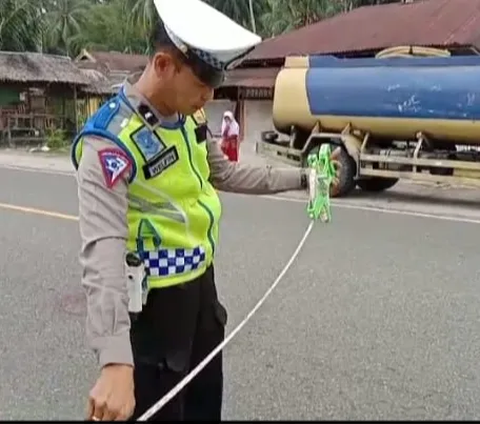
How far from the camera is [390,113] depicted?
1189cm

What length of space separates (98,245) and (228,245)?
6.20m

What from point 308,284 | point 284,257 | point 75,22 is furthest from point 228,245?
point 75,22

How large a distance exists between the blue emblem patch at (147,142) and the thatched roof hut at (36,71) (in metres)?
26.2

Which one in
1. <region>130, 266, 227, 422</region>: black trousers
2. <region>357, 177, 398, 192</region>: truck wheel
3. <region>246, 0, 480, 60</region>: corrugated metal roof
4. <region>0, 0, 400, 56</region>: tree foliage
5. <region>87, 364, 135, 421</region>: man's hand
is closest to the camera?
<region>87, 364, 135, 421</region>: man's hand

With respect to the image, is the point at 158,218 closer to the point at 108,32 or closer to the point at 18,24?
the point at 18,24

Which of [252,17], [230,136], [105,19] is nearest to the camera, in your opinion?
[230,136]

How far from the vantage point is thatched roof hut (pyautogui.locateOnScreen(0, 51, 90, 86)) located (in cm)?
2711

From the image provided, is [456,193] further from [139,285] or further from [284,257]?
[139,285]

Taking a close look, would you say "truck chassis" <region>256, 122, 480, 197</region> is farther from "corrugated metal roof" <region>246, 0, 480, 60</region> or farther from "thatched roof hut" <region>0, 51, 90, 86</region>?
"thatched roof hut" <region>0, 51, 90, 86</region>

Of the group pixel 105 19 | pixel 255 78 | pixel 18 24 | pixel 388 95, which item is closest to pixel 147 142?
pixel 388 95

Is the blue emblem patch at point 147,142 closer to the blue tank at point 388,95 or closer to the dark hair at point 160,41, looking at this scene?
the dark hair at point 160,41

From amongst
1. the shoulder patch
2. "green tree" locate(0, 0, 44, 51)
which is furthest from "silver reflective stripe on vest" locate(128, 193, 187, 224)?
"green tree" locate(0, 0, 44, 51)

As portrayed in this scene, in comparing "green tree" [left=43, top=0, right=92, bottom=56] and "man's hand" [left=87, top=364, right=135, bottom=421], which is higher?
"green tree" [left=43, top=0, right=92, bottom=56]

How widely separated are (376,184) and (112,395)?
39.4ft
